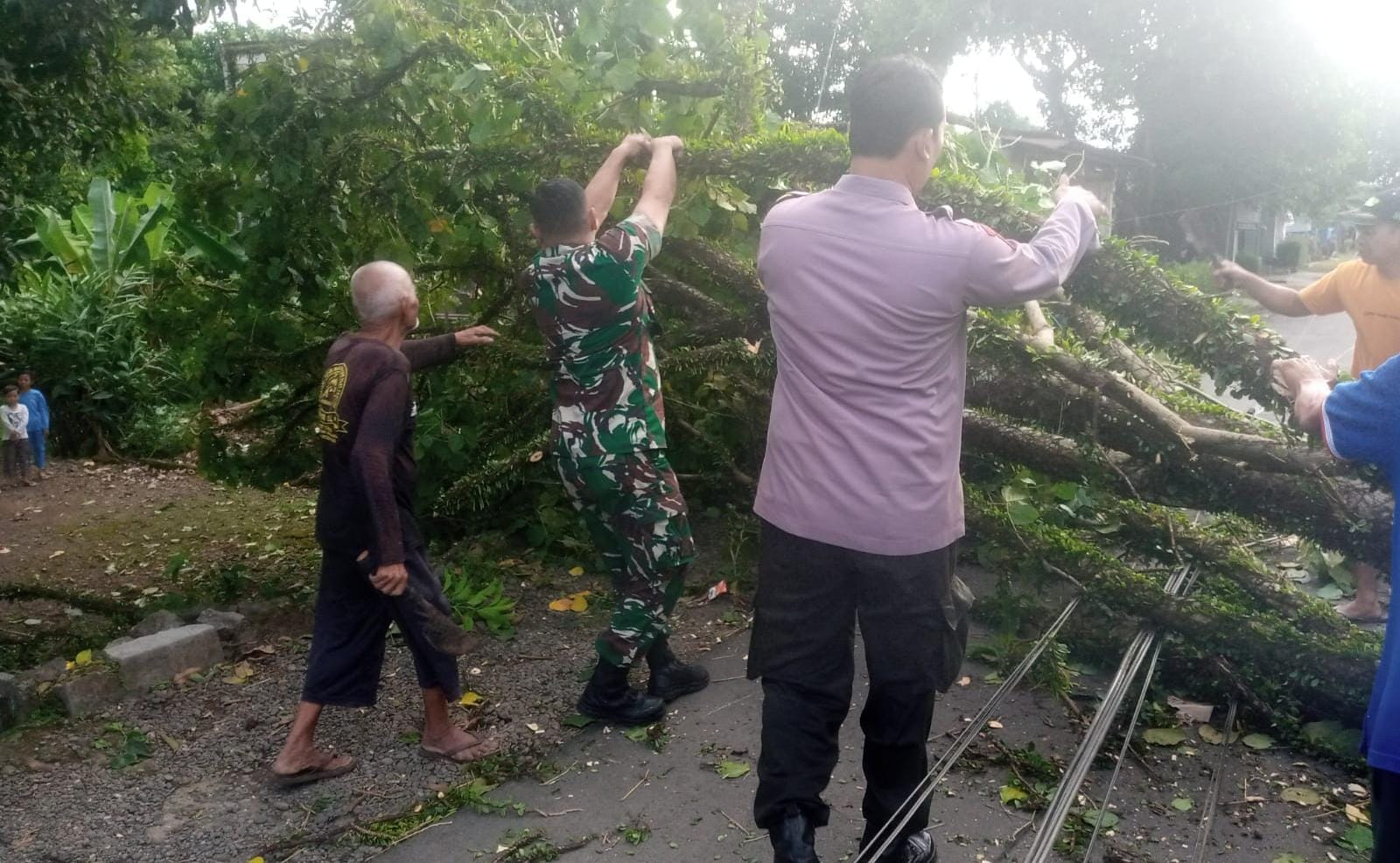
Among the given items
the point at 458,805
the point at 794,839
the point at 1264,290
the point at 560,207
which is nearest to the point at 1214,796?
the point at 794,839

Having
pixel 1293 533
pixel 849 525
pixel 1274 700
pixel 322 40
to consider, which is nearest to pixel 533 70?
pixel 322 40

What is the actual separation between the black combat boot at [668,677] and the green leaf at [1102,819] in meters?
1.48

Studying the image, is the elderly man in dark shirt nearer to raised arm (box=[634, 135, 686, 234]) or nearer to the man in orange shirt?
raised arm (box=[634, 135, 686, 234])

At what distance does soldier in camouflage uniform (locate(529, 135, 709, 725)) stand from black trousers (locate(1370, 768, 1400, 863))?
2.22 meters

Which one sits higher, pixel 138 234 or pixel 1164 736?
pixel 138 234

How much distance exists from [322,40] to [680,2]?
191 centimetres

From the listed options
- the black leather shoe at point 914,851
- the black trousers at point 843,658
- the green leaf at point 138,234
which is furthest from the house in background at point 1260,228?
the black trousers at point 843,658

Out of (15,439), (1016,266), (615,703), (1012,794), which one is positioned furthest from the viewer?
(15,439)

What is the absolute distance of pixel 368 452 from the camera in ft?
11.2

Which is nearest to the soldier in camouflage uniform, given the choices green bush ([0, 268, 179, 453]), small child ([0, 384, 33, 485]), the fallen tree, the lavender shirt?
the fallen tree

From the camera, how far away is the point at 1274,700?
3.80m

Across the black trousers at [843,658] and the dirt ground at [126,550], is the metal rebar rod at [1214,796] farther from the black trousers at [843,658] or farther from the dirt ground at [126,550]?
the dirt ground at [126,550]

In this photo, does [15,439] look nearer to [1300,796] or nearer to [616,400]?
[616,400]

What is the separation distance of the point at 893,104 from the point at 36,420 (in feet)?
35.6
